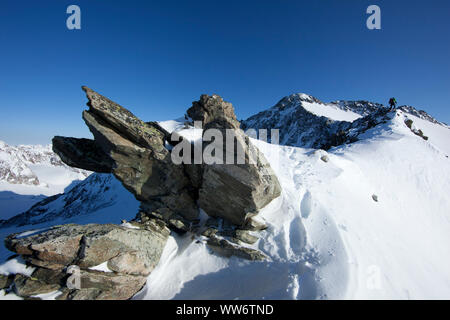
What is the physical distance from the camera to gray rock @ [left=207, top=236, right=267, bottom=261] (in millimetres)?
10562

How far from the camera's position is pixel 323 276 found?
8.48 m

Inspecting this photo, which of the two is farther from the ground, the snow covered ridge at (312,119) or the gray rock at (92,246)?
the snow covered ridge at (312,119)

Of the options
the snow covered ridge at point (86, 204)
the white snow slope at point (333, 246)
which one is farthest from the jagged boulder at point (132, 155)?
the snow covered ridge at point (86, 204)

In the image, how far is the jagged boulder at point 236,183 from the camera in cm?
1075

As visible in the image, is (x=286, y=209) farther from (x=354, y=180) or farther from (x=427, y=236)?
(x=427, y=236)

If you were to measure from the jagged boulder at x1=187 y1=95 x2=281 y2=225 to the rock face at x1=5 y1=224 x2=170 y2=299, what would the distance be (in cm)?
580

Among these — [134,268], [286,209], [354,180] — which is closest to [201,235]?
[134,268]

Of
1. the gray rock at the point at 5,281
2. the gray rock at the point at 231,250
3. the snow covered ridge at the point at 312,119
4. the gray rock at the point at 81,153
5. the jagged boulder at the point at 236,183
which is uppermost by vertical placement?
the snow covered ridge at the point at 312,119

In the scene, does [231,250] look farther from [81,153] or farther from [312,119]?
[312,119]

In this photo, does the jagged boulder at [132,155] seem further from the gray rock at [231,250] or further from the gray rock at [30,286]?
the gray rock at [30,286]

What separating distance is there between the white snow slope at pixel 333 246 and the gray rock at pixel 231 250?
337 millimetres

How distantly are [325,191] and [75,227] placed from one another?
17.9m

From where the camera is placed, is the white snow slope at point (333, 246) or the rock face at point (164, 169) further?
the rock face at point (164, 169)

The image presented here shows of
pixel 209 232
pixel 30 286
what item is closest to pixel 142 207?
pixel 209 232
